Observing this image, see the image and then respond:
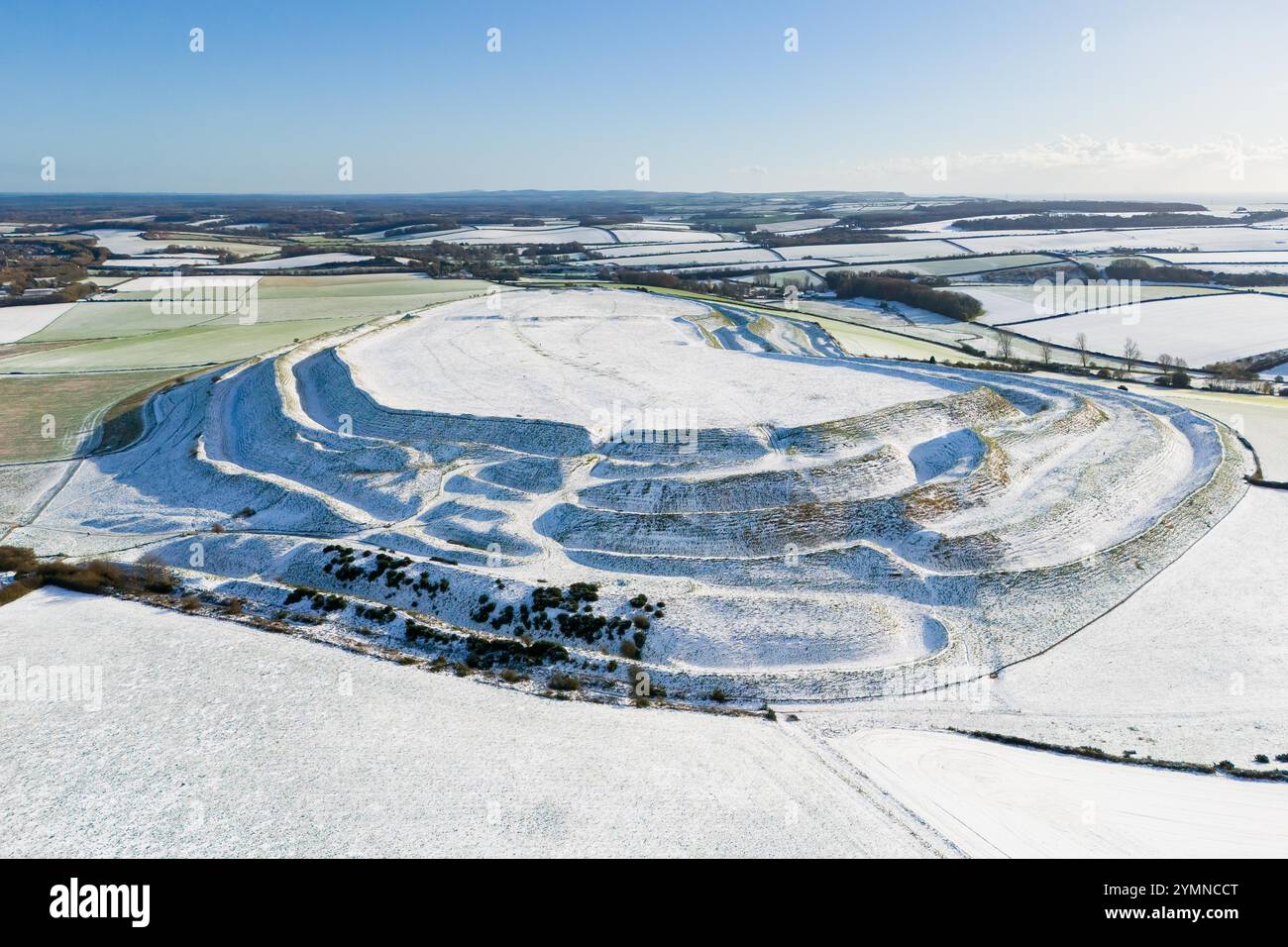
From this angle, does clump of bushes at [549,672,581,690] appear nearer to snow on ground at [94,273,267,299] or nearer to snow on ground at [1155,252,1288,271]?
snow on ground at [94,273,267,299]

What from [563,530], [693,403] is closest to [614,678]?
[563,530]

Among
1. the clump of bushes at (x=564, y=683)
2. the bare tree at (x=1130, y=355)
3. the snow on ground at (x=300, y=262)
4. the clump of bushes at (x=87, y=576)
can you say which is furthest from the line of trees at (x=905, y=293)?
the clump of bushes at (x=87, y=576)

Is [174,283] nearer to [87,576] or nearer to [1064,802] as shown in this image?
[87,576]

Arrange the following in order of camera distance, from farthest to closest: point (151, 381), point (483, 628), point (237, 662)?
point (151, 381)
point (483, 628)
point (237, 662)

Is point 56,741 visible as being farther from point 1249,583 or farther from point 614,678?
point 1249,583

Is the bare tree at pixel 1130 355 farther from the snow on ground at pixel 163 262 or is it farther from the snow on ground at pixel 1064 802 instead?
the snow on ground at pixel 163 262

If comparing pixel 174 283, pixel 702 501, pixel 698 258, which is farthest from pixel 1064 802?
pixel 698 258

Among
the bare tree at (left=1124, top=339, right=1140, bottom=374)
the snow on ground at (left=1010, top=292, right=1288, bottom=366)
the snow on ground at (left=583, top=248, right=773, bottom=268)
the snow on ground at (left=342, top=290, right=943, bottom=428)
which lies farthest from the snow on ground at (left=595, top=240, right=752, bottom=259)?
the bare tree at (left=1124, top=339, right=1140, bottom=374)
